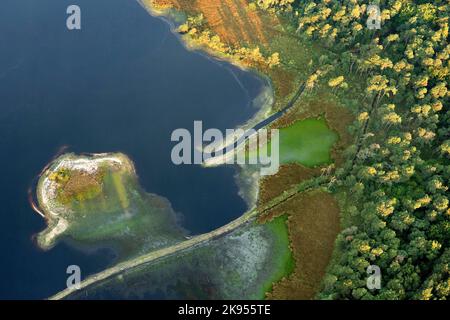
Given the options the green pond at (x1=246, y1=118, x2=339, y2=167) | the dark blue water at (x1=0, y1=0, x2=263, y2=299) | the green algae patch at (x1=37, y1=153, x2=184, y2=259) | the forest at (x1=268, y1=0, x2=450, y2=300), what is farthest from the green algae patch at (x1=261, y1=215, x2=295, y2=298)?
the green algae patch at (x1=37, y1=153, x2=184, y2=259)

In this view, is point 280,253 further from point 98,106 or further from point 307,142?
point 98,106

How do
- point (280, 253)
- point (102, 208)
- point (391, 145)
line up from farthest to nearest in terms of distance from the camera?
point (391, 145), point (102, 208), point (280, 253)

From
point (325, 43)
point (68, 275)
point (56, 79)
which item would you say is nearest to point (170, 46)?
point (56, 79)

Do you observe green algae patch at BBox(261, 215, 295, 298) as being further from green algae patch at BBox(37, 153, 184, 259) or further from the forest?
green algae patch at BBox(37, 153, 184, 259)

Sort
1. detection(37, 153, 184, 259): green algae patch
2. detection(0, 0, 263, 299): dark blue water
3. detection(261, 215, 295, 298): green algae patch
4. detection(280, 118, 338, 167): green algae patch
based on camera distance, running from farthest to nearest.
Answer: detection(280, 118, 338, 167): green algae patch → detection(37, 153, 184, 259): green algae patch → detection(0, 0, 263, 299): dark blue water → detection(261, 215, 295, 298): green algae patch

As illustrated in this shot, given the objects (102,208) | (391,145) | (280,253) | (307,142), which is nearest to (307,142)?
(307,142)

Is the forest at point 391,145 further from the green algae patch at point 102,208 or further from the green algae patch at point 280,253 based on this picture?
the green algae patch at point 102,208

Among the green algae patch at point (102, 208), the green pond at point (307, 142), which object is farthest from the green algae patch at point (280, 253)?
the green algae patch at point (102, 208)
